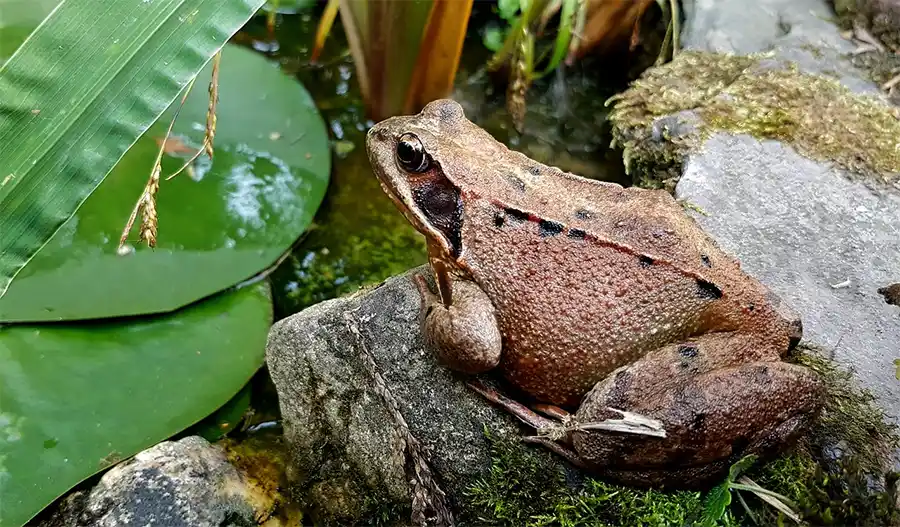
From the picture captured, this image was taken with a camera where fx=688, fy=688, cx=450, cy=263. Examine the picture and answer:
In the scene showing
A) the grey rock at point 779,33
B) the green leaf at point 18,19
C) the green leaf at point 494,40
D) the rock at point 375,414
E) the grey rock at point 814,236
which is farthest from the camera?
the green leaf at point 494,40

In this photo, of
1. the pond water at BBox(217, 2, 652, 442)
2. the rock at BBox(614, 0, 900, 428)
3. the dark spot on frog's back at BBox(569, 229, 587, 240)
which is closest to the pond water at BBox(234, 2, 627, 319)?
the pond water at BBox(217, 2, 652, 442)

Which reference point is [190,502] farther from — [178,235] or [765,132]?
[765,132]

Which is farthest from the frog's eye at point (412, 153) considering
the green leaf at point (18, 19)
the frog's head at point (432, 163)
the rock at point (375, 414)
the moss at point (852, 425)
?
the green leaf at point (18, 19)

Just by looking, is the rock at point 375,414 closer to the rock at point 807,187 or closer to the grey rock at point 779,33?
the rock at point 807,187

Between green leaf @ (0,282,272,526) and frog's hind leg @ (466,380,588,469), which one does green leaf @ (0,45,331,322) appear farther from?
frog's hind leg @ (466,380,588,469)

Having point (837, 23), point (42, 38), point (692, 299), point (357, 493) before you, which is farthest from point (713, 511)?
point (837, 23)

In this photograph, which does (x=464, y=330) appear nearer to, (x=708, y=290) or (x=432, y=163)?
(x=432, y=163)

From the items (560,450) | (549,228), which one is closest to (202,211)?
(549,228)
